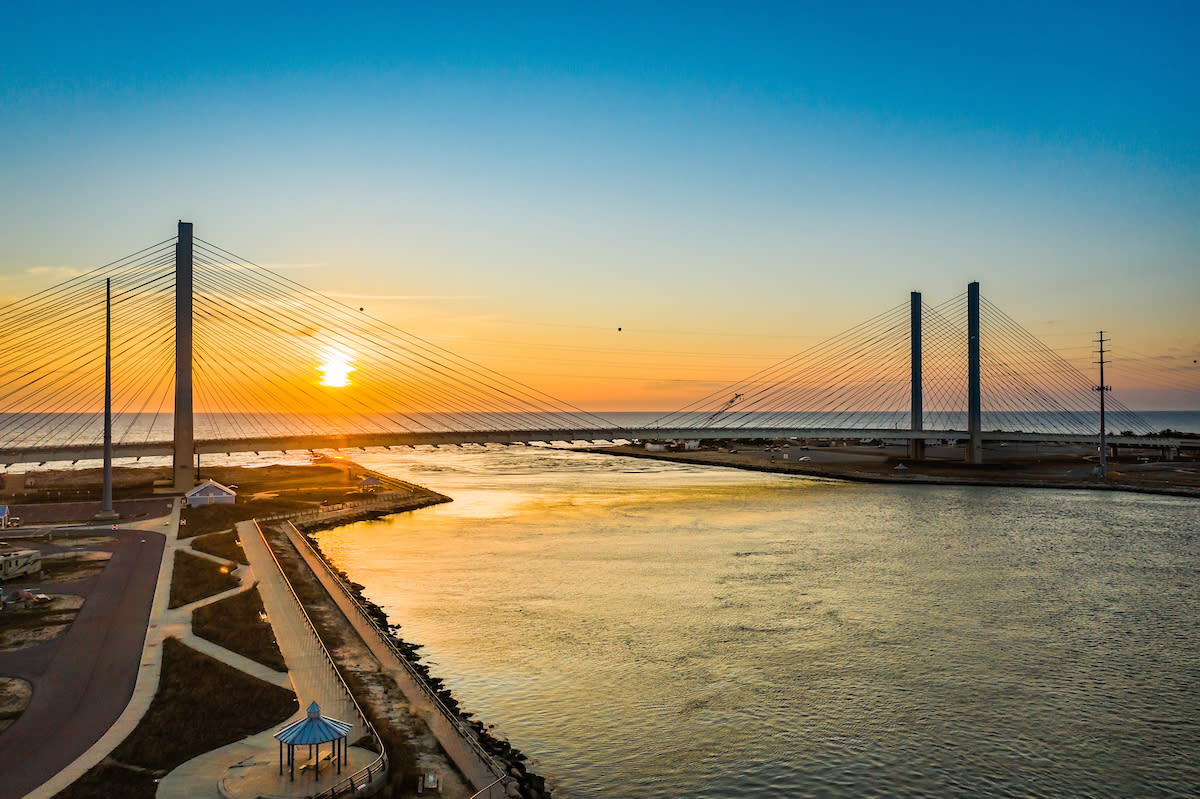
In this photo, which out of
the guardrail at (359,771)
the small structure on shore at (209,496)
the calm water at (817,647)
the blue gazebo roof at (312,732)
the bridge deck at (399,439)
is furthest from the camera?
the bridge deck at (399,439)

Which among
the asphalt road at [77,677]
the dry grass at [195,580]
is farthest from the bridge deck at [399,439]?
the asphalt road at [77,677]

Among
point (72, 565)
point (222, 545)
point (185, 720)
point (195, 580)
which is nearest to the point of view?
point (185, 720)

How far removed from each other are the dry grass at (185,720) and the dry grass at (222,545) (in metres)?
15.5

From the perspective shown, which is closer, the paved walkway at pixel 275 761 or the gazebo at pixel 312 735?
the paved walkway at pixel 275 761

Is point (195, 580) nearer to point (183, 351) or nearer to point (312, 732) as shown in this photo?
point (312, 732)

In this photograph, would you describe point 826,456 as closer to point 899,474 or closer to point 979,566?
point 899,474

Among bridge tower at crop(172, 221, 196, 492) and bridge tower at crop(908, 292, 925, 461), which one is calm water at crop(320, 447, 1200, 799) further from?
bridge tower at crop(908, 292, 925, 461)

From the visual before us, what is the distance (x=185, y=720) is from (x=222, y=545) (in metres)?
23.9

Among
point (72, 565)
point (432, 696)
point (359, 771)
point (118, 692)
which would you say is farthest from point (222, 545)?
point (359, 771)

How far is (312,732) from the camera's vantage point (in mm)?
14492

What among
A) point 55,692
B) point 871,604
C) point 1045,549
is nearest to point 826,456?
point 1045,549

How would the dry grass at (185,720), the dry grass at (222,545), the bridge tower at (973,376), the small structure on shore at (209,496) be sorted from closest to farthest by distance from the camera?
the dry grass at (185,720)
the dry grass at (222,545)
the small structure on shore at (209,496)
the bridge tower at (973,376)

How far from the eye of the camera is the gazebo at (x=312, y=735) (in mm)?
14367

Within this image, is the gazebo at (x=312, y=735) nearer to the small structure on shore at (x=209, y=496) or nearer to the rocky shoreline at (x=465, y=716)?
the rocky shoreline at (x=465, y=716)
